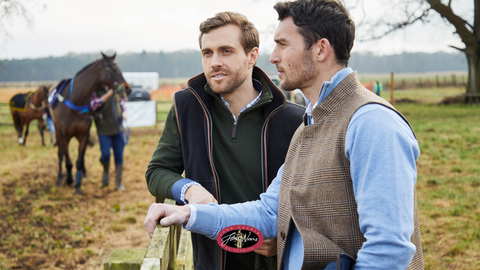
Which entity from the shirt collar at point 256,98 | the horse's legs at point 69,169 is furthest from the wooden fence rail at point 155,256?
the horse's legs at point 69,169

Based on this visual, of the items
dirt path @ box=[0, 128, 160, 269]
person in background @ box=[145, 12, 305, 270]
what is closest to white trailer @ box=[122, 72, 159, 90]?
dirt path @ box=[0, 128, 160, 269]

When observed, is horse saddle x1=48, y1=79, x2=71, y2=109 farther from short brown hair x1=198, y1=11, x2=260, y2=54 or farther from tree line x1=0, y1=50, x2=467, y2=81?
tree line x1=0, y1=50, x2=467, y2=81

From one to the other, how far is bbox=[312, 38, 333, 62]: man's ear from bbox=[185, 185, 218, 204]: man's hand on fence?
30.9 inches

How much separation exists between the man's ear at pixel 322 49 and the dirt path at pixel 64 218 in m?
3.74

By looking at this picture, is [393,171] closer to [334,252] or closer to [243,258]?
[334,252]

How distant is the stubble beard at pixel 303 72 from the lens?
133 centimetres

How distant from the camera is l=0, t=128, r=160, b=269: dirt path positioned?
4258 mm

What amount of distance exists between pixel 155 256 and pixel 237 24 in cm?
137

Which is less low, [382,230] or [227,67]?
[227,67]

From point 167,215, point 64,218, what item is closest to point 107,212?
point 64,218

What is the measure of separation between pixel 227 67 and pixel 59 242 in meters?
3.78

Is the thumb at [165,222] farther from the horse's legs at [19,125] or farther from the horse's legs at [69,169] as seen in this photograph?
the horse's legs at [19,125]

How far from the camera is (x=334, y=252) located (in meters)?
1.08

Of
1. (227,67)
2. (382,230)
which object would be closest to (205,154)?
(227,67)
